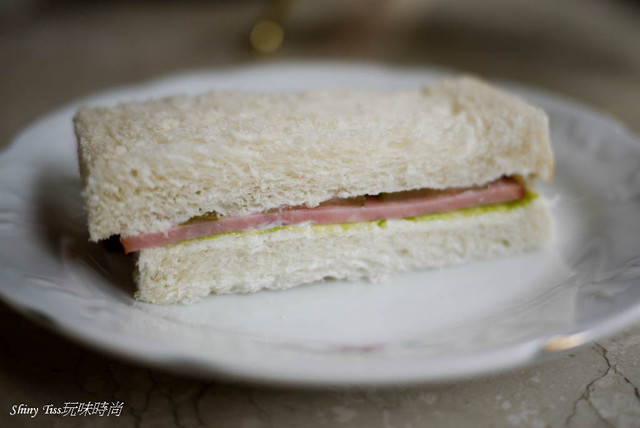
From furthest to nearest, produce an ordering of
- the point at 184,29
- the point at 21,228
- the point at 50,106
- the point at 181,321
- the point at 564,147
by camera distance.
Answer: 1. the point at 184,29
2. the point at 50,106
3. the point at 564,147
4. the point at 21,228
5. the point at 181,321

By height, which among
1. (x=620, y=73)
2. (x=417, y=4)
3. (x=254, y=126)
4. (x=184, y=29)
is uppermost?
(x=254, y=126)

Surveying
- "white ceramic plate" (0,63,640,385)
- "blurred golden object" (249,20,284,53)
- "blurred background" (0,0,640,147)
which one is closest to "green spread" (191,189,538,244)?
"white ceramic plate" (0,63,640,385)

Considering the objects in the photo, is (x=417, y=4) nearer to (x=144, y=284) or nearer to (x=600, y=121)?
(x=600, y=121)

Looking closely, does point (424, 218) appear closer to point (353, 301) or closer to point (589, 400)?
point (353, 301)

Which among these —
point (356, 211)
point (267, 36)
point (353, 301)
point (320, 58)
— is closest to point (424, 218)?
point (356, 211)

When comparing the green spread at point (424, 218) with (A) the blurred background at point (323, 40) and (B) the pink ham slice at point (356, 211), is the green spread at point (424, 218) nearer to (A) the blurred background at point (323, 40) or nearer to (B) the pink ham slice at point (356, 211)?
(B) the pink ham slice at point (356, 211)

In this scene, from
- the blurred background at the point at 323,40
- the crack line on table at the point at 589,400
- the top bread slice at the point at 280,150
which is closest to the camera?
the crack line on table at the point at 589,400

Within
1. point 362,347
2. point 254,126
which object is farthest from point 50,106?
point 362,347

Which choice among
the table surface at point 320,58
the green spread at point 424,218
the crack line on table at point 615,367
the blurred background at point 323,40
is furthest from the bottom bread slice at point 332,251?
the blurred background at point 323,40
